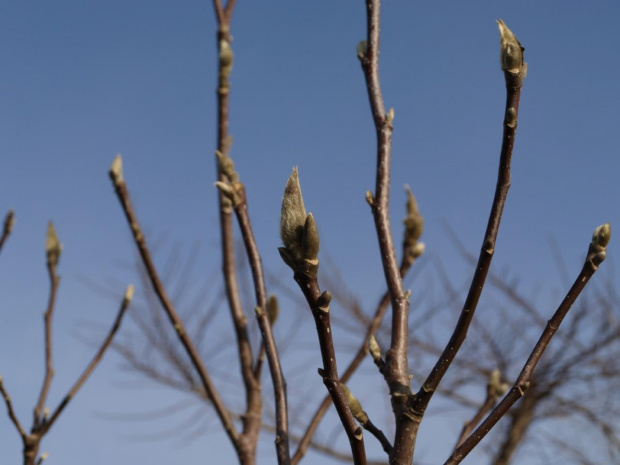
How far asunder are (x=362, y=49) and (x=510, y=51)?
2.05 ft

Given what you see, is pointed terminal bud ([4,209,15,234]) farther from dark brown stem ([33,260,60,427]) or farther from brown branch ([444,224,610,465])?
brown branch ([444,224,610,465])

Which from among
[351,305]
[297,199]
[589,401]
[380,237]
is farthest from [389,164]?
[589,401]

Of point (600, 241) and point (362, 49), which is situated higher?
point (362, 49)

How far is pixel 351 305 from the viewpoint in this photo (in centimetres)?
480

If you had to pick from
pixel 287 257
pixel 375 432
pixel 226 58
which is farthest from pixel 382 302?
pixel 287 257

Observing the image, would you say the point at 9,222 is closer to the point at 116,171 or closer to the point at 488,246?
the point at 116,171

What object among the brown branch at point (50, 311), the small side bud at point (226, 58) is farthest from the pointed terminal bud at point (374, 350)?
the small side bud at point (226, 58)

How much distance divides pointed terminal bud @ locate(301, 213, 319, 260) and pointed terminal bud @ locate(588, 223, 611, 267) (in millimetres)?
423

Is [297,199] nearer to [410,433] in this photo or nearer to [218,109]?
[410,433]

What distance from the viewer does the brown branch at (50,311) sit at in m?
1.35

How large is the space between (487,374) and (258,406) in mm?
3548

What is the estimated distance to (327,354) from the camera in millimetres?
689

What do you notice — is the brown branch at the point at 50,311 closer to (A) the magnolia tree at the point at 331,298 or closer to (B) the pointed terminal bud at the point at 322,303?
(A) the magnolia tree at the point at 331,298

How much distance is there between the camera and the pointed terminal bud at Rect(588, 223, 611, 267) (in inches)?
34.2
